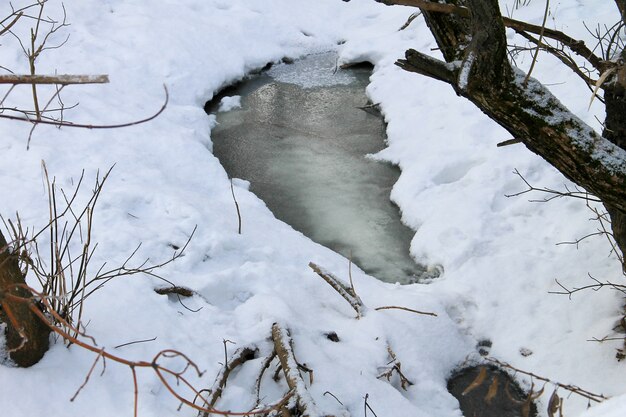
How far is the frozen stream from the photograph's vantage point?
14.7 feet

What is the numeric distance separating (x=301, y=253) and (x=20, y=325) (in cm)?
198

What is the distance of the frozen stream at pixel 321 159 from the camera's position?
4.49m

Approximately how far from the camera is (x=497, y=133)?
5.24m

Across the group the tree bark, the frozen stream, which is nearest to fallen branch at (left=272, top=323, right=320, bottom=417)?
the tree bark

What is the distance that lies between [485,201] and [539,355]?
1409mm

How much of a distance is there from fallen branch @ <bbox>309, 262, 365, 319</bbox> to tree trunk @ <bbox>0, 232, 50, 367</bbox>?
5.07 ft

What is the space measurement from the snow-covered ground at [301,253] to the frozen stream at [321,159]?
21cm

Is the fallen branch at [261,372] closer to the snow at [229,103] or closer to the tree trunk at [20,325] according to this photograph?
the tree trunk at [20,325]

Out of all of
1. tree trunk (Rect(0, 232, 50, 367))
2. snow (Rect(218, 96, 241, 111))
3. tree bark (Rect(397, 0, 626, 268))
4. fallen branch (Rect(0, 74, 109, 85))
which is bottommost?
snow (Rect(218, 96, 241, 111))

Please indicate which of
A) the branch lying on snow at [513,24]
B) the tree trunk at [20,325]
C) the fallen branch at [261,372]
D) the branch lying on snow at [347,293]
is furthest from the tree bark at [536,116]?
the tree trunk at [20,325]

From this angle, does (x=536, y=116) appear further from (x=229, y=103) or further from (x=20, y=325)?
(x=229, y=103)

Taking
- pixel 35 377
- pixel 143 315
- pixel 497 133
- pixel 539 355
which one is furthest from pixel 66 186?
pixel 497 133

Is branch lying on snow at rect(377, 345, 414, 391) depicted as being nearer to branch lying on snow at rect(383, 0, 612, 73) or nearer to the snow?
branch lying on snow at rect(383, 0, 612, 73)

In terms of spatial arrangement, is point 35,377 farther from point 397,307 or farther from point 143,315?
point 397,307
